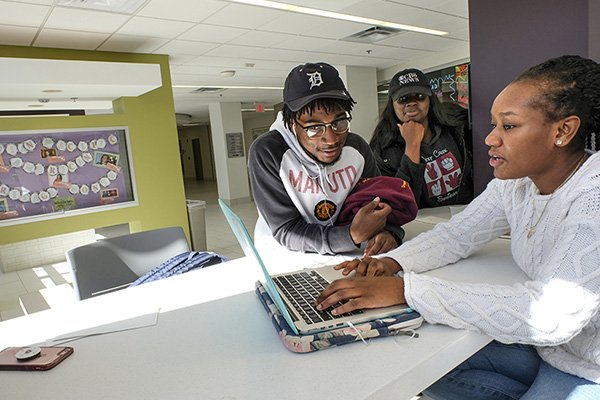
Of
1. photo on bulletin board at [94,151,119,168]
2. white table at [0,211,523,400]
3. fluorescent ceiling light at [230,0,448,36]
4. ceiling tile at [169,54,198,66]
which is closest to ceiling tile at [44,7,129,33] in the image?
fluorescent ceiling light at [230,0,448,36]

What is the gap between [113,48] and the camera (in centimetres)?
485

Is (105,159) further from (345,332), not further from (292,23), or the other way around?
(345,332)

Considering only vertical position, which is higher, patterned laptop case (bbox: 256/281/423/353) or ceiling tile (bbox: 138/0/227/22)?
ceiling tile (bbox: 138/0/227/22)

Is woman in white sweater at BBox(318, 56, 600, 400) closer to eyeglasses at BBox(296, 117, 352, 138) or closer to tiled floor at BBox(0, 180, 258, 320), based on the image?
eyeglasses at BBox(296, 117, 352, 138)

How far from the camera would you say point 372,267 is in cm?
109

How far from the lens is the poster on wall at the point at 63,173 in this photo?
Answer: 436 cm

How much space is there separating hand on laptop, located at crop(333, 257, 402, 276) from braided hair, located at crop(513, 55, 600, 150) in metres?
0.53

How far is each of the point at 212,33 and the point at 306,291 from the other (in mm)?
4302

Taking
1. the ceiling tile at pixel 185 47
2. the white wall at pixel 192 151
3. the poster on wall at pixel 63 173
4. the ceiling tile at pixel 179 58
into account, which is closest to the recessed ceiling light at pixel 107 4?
the ceiling tile at pixel 185 47

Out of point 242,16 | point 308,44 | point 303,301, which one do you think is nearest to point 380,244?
point 303,301

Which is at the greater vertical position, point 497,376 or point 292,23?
point 292,23

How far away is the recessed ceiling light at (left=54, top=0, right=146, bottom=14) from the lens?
3.33 m

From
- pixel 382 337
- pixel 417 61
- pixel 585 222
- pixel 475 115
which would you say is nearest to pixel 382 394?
pixel 382 337

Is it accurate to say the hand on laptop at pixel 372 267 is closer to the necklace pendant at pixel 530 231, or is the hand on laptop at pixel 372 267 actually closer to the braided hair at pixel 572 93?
the necklace pendant at pixel 530 231
